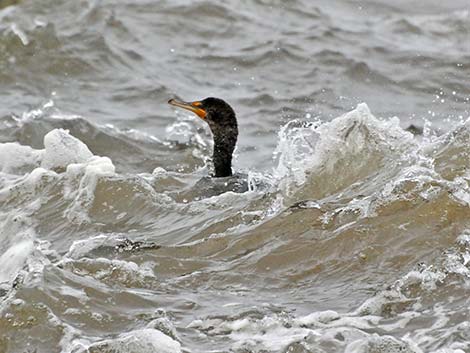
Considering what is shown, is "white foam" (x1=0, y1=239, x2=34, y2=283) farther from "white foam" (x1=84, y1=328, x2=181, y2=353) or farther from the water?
"white foam" (x1=84, y1=328, x2=181, y2=353)

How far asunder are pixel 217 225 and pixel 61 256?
3.12 feet

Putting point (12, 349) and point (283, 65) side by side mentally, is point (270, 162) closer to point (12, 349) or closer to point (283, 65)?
point (283, 65)

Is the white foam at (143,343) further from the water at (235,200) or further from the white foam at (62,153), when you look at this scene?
the white foam at (62,153)

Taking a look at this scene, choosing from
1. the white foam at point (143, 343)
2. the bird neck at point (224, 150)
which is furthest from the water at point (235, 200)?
the bird neck at point (224, 150)

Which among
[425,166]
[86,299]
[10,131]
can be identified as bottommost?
[10,131]

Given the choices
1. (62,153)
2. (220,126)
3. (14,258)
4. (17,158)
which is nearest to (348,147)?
(220,126)

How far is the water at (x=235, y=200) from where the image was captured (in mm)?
5867

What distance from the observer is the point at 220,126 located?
9242mm

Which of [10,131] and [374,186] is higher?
[374,186]

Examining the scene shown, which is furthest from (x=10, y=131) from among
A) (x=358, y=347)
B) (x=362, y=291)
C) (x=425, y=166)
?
(x=358, y=347)

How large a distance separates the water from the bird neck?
0.24 meters

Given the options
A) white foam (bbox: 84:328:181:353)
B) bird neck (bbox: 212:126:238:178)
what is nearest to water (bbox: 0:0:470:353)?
white foam (bbox: 84:328:181:353)

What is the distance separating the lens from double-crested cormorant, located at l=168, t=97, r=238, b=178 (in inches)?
358

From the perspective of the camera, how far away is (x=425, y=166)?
7438 mm
